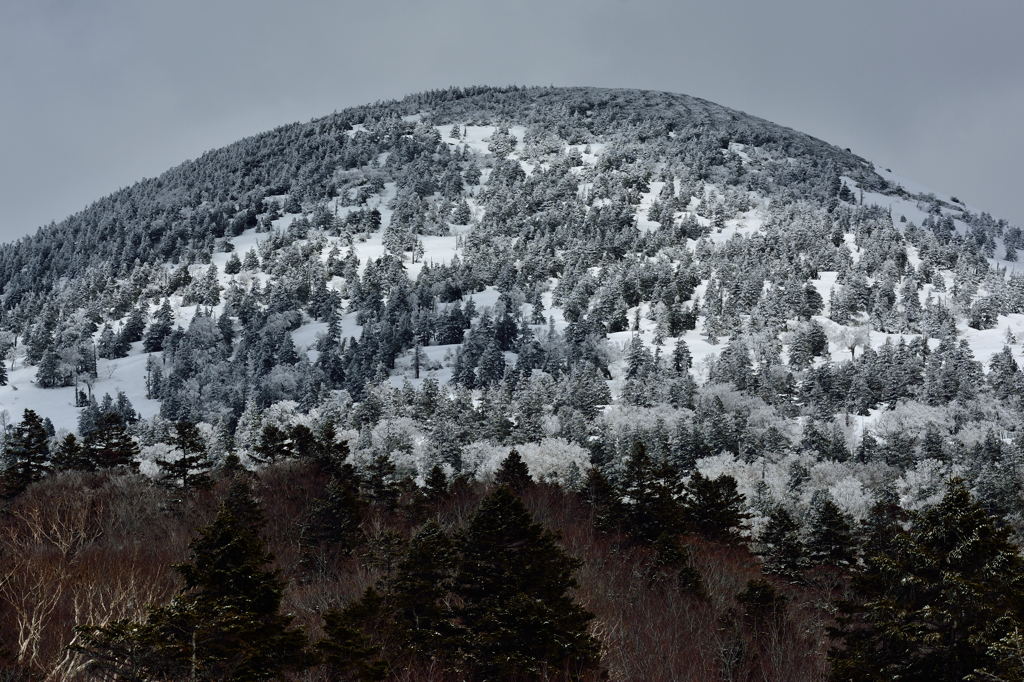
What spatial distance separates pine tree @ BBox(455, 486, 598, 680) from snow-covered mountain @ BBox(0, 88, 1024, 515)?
48.2m

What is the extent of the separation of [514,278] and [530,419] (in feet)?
Result: 264

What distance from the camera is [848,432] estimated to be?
92188 millimetres

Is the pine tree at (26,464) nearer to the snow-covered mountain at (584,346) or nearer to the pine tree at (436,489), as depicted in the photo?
the pine tree at (436,489)

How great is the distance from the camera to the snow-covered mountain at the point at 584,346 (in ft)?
274

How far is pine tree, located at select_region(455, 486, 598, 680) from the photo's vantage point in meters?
15.8

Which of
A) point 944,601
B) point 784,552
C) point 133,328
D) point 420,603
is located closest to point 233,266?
point 133,328

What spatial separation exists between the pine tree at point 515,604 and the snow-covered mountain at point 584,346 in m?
48.2

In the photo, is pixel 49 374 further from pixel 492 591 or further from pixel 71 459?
pixel 492 591

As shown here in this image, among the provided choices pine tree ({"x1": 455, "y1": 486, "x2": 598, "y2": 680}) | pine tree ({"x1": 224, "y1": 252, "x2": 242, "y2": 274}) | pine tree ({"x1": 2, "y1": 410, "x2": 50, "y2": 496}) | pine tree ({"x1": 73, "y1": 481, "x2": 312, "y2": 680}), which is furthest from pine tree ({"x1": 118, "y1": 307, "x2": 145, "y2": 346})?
pine tree ({"x1": 73, "y1": 481, "x2": 312, "y2": 680})

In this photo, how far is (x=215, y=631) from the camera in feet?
33.1

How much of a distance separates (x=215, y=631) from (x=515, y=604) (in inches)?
305

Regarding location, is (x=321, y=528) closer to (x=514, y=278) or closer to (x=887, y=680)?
(x=887, y=680)

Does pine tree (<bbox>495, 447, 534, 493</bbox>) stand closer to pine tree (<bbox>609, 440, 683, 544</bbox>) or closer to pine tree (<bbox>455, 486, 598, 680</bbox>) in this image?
pine tree (<bbox>609, 440, 683, 544</bbox>)

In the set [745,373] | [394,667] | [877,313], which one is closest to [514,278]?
[745,373]
